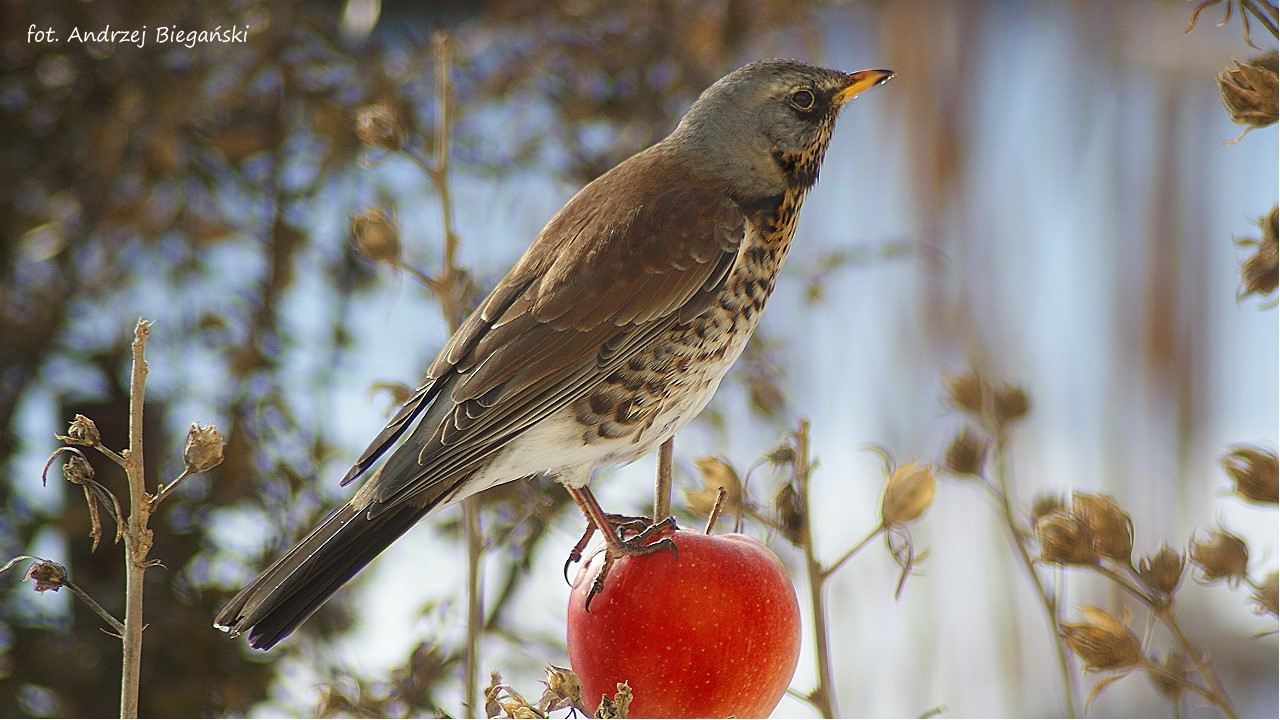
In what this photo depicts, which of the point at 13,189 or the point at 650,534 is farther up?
the point at 13,189

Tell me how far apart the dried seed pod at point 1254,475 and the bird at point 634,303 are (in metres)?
0.37

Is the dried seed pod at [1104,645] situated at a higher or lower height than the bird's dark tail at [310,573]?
lower

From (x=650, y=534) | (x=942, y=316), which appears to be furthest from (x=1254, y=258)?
(x=942, y=316)

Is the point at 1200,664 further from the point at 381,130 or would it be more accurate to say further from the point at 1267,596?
the point at 381,130

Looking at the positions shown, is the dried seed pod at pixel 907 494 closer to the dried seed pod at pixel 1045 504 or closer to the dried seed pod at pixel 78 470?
the dried seed pod at pixel 1045 504

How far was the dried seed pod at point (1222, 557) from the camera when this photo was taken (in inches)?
23.6

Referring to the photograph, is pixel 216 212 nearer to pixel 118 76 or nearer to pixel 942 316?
pixel 118 76

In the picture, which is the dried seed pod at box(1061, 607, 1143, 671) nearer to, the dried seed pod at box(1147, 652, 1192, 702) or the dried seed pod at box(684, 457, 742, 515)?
the dried seed pod at box(1147, 652, 1192, 702)

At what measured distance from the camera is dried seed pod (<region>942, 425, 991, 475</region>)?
35.6 inches

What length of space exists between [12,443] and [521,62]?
807 millimetres

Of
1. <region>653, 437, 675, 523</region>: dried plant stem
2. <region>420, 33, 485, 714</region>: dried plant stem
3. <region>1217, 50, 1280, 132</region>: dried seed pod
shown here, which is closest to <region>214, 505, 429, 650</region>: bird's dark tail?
<region>420, 33, 485, 714</region>: dried plant stem

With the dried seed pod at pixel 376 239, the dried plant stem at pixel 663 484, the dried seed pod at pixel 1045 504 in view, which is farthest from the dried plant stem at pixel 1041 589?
the dried seed pod at pixel 376 239

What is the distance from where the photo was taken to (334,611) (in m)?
1.45

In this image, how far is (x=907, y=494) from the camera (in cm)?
71
